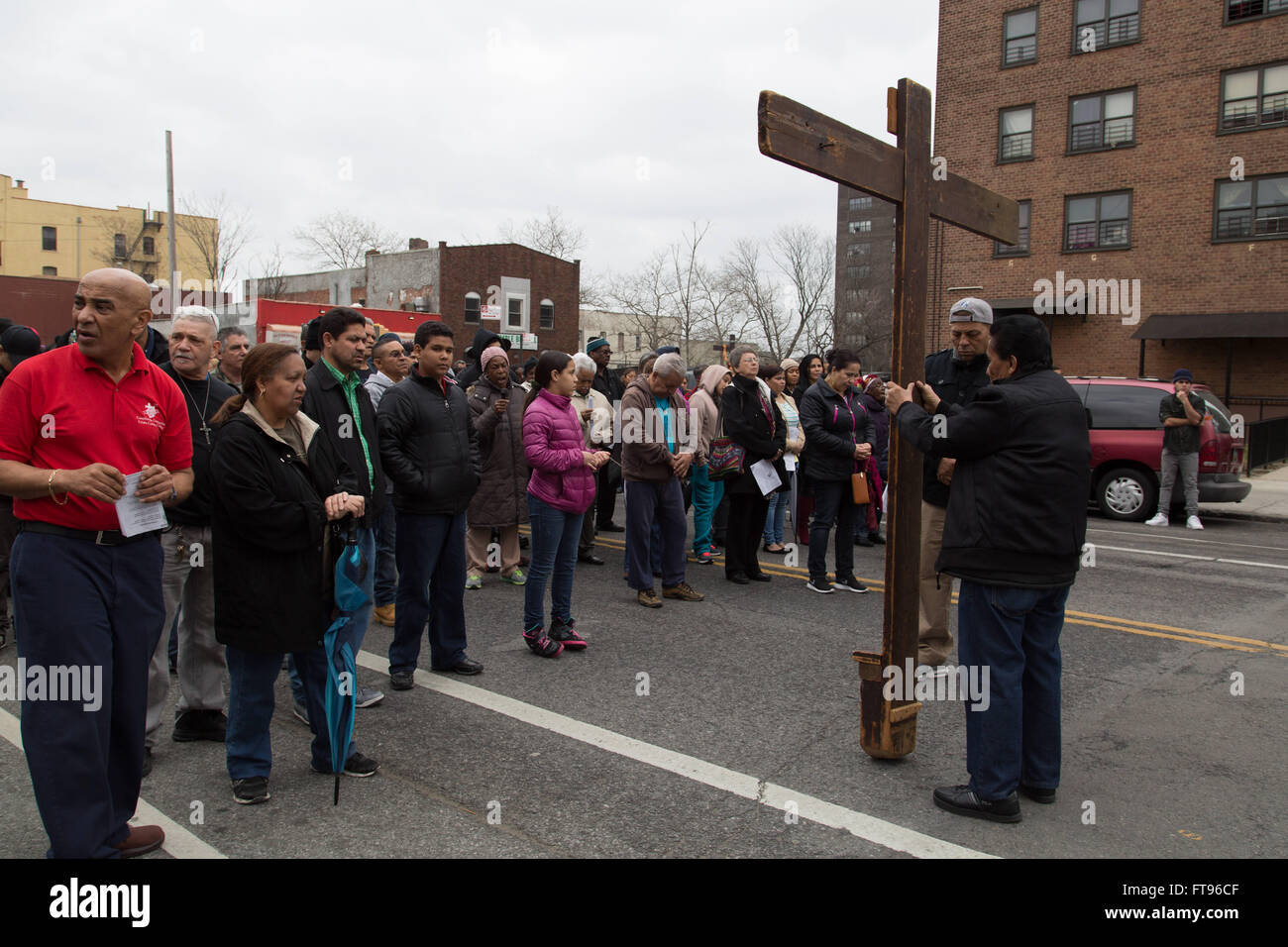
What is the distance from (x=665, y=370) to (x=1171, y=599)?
16.1ft

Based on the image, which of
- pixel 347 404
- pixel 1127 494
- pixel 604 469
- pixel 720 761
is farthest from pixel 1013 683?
pixel 1127 494

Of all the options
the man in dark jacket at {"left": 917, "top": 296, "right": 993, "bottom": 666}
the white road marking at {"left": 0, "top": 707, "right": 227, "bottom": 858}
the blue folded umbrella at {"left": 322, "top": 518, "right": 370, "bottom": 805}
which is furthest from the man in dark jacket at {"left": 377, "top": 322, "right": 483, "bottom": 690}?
the man in dark jacket at {"left": 917, "top": 296, "right": 993, "bottom": 666}

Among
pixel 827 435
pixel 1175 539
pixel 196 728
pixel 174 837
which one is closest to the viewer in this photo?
pixel 174 837

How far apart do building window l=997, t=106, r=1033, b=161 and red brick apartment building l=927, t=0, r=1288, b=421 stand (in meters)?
0.04

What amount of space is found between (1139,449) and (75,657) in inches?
550

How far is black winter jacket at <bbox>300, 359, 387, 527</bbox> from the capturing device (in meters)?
4.74

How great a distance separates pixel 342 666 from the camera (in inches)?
161

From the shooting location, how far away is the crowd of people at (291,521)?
125 inches

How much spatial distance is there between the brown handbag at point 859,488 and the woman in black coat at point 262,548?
17.0 feet

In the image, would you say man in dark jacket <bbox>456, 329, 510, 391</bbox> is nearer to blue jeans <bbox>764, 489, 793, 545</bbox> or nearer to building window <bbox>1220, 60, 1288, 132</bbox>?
blue jeans <bbox>764, 489, 793, 545</bbox>

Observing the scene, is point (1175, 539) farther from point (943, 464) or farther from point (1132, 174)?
point (1132, 174)

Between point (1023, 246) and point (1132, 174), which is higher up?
point (1132, 174)

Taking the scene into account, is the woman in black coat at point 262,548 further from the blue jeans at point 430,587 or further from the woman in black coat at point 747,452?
the woman in black coat at point 747,452
